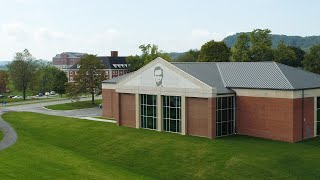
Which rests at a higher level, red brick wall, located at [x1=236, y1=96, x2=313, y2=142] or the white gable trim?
→ the white gable trim

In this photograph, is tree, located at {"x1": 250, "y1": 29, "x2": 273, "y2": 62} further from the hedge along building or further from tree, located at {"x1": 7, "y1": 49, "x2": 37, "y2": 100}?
tree, located at {"x1": 7, "y1": 49, "x2": 37, "y2": 100}

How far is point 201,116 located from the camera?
49844 mm

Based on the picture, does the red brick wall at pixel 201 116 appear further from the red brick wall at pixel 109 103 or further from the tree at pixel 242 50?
the tree at pixel 242 50

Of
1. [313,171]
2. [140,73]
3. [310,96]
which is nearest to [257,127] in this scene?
[310,96]

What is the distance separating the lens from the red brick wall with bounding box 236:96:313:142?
46.1 m

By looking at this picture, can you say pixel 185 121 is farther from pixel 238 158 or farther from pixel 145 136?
pixel 238 158

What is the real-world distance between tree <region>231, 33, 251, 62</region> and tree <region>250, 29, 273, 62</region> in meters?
1.53

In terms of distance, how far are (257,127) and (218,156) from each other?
995 cm

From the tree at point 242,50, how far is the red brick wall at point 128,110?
4874 cm

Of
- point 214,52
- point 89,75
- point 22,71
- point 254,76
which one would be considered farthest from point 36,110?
point 254,76

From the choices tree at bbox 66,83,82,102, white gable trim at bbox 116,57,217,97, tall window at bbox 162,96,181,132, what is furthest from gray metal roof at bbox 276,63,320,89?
tree at bbox 66,83,82,102

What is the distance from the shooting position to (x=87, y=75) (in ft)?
294

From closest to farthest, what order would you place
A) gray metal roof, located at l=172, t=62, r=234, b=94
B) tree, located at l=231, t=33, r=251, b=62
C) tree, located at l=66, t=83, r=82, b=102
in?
gray metal roof, located at l=172, t=62, r=234, b=94
tree, located at l=66, t=83, r=82, b=102
tree, located at l=231, t=33, r=251, b=62

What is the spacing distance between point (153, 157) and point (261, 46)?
2609 inches
